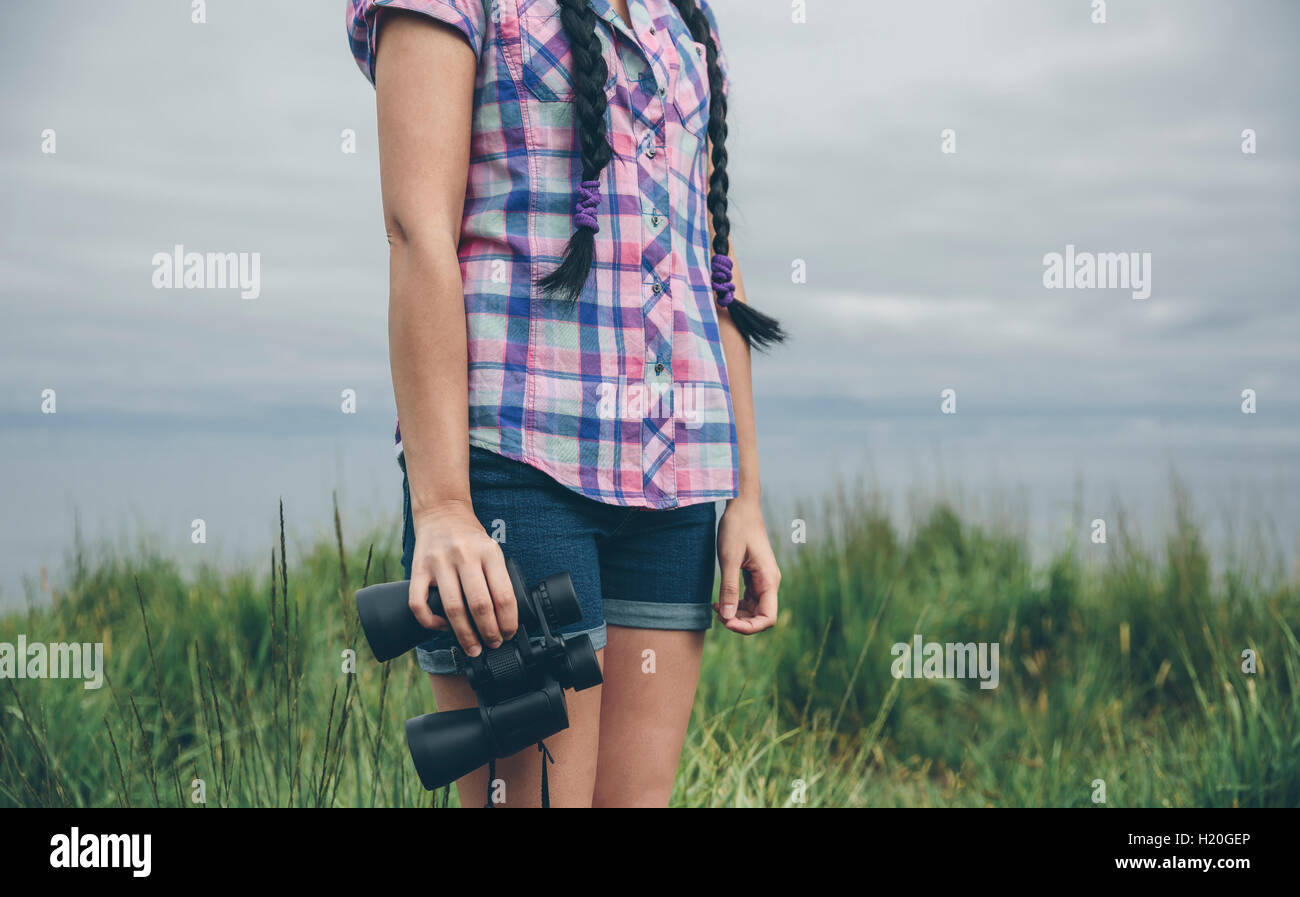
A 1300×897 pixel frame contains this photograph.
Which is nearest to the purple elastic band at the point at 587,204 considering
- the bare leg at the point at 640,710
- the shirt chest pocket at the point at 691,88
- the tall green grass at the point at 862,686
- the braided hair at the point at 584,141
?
the braided hair at the point at 584,141

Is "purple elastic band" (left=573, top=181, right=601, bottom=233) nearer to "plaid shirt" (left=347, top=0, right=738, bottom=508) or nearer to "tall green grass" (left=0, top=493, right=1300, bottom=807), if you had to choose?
"plaid shirt" (left=347, top=0, right=738, bottom=508)

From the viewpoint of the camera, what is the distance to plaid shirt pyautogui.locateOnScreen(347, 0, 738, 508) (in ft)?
3.98

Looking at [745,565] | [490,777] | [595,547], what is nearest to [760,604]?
[745,565]

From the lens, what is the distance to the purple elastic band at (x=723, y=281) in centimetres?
153

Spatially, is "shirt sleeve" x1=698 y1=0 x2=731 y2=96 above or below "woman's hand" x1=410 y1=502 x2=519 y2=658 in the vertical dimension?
above

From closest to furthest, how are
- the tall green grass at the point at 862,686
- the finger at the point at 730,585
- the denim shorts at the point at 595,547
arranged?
1. the denim shorts at the point at 595,547
2. the finger at the point at 730,585
3. the tall green grass at the point at 862,686

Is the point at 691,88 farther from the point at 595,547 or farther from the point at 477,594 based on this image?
the point at 477,594

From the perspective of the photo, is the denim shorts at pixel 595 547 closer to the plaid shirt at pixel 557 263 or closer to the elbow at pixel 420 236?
the plaid shirt at pixel 557 263

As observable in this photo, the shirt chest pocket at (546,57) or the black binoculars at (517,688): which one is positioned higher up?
the shirt chest pocket at (546,57)

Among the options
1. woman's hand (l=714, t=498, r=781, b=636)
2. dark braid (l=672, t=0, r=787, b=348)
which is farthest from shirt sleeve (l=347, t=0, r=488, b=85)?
woman's hand (l=714, t=498, r=781, b=636)

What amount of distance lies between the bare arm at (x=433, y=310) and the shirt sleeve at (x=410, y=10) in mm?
15

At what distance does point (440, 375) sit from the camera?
1141 millimetres

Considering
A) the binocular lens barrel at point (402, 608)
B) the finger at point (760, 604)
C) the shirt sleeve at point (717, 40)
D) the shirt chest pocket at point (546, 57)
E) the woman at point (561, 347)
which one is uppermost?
the shirt sleeve at point (717, 40)

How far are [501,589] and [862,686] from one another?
8.17ft
